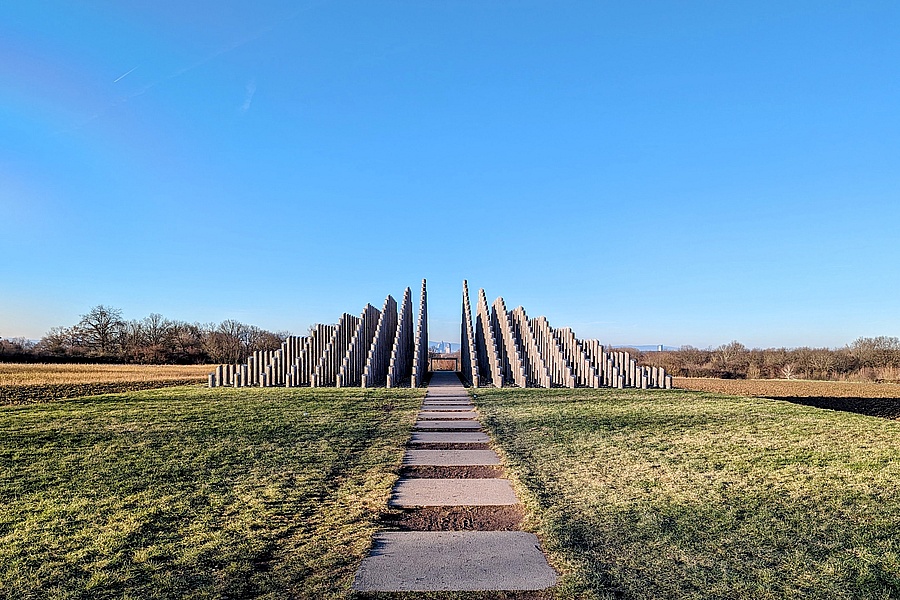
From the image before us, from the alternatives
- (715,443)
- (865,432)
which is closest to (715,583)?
(715,443)

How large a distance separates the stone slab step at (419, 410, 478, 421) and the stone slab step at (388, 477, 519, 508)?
3571mm

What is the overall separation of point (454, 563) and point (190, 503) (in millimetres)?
2069

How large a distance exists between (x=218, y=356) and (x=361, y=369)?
22.5 metres

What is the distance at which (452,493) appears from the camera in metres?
4.07

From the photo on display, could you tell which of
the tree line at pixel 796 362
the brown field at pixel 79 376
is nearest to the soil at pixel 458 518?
the brown field at pixel 79 376

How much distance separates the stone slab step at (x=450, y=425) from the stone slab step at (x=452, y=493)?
2656 mm

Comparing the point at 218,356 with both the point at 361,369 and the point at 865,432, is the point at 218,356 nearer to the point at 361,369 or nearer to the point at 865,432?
the point at 361,369

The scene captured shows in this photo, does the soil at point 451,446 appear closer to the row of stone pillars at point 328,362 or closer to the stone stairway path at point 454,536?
the stone stairway path at point 454,536

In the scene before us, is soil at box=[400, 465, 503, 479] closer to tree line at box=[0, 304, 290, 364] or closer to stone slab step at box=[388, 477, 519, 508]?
stone slab step at box=[388, 477, 519, 508]

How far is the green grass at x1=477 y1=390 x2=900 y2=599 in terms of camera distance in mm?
2557

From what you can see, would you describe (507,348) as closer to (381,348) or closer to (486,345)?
(486,345)

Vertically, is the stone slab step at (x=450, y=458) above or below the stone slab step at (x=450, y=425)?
above

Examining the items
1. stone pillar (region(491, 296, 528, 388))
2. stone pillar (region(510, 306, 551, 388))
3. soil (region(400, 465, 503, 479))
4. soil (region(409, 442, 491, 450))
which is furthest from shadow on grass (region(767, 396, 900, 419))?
soil (region(400, 465, 503, 479))

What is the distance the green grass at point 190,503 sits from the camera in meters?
2.58
